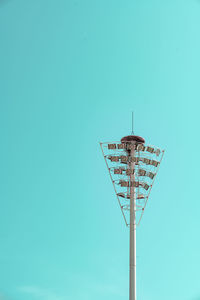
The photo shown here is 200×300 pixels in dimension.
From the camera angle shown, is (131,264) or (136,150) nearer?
(131,264)

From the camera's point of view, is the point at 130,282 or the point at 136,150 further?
the point at 136,150

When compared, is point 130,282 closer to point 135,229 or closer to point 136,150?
point 135,229

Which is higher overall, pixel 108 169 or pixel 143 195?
pixel 108 169

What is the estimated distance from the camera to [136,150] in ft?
195

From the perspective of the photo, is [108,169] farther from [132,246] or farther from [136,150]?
[132,246]

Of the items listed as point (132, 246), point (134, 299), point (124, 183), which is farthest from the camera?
point (124, 183)

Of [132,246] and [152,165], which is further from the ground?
[152,165]

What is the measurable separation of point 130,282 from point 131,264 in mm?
2285

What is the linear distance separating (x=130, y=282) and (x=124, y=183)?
13655 mm

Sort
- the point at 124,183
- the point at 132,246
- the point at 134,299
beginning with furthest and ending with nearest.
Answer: the point at 124,183
the point at 132,246
the point at 134,299

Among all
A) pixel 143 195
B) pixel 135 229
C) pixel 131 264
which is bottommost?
pixel 131 264

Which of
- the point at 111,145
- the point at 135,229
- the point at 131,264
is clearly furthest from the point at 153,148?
the point at 131,264

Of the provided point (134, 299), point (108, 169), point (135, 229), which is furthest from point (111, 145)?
point (134, 299)

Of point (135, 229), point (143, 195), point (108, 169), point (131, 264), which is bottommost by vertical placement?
point (131, 264)
